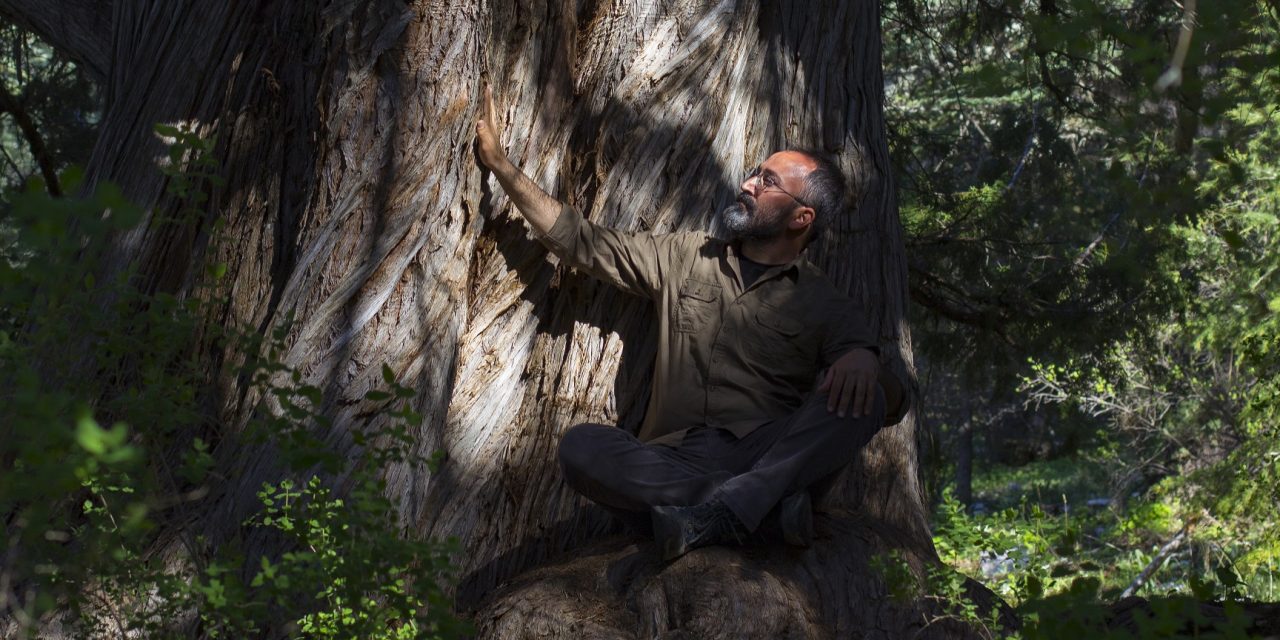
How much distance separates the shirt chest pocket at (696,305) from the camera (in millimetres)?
4602

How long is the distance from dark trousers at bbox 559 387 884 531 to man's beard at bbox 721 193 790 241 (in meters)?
0.67

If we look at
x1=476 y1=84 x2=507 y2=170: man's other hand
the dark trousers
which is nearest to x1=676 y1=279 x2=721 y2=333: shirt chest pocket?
the dark trousers

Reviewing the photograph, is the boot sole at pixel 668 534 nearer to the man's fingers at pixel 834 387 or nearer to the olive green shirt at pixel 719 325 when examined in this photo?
the olive green shirt at pixel 719 325

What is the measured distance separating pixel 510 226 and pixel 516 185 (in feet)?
0.78

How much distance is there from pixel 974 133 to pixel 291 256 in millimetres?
14998

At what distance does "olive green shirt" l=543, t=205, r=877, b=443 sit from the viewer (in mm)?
4500

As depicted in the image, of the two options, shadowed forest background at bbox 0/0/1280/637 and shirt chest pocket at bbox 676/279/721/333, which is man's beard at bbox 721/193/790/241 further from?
shadowed forest background at bbox 0/0/1280/637

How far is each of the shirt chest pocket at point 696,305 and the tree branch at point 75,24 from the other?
3668 mm

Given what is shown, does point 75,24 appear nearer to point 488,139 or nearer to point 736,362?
point 488,139

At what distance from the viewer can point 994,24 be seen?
828 centimetres

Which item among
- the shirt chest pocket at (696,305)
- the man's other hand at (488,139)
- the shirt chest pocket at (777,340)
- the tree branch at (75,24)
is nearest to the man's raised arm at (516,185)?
the man's other hand at (488,139)

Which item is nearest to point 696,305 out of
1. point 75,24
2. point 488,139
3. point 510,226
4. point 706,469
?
point 706,469

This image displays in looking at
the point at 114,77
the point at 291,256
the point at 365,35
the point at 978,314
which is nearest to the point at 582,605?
the point at 291,256

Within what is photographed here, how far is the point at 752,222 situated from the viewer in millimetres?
4652
